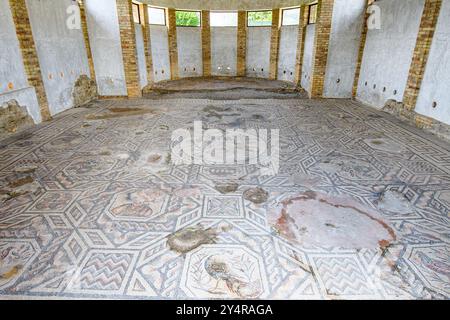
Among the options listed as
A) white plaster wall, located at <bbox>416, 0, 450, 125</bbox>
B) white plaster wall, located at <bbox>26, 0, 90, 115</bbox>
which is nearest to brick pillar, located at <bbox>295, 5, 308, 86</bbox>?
white plaster wall, located at <bbox>416, 0, 450, 125</bbox>

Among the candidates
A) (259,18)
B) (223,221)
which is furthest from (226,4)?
(223,221)

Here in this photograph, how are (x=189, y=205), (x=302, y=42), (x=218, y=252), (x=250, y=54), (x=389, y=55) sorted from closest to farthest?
(x=218, y=252) → (x=189, y=205) → (x=389, y=55) → (x=302, y=42) → (x=250, y=54)

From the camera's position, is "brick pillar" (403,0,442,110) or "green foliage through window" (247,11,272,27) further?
"green foliage through window" (247,11,272,27)

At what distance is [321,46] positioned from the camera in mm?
7805

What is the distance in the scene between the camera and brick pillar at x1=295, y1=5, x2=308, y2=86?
411 inches

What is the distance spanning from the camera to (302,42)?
1042 cm

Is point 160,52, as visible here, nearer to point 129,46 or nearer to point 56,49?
point 129,46

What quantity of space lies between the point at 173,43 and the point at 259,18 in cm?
404

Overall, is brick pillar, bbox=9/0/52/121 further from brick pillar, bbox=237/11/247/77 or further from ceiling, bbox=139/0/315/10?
brick pillar, bbox=237/11/247/77

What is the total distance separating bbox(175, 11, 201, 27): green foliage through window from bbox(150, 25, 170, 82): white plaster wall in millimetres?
964

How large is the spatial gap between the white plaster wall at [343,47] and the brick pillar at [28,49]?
7269 millimetres

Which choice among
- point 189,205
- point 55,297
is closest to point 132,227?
point 189,205

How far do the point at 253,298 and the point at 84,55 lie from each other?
310 inches
